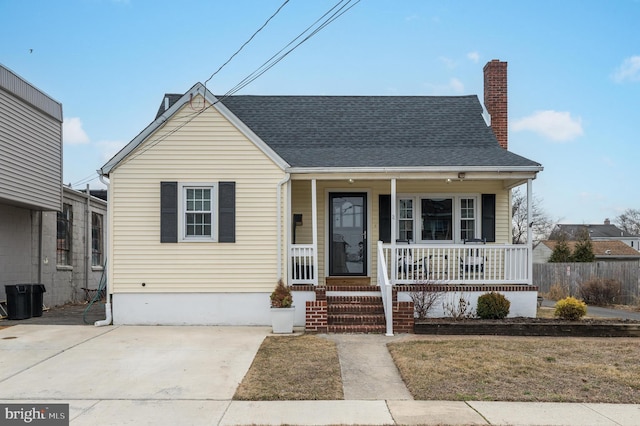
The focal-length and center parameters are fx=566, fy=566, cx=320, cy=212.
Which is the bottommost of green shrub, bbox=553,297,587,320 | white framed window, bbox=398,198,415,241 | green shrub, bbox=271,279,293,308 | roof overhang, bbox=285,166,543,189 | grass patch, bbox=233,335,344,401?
grass patch, bbox=233,335,344,401

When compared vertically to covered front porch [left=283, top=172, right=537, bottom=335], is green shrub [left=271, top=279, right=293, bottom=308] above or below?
below

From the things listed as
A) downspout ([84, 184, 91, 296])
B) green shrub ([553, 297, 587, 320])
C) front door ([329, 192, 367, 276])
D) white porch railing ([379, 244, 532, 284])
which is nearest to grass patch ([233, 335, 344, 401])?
white porch railing ([379, 244, 532, 284])

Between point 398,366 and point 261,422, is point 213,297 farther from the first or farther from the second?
point 261,422

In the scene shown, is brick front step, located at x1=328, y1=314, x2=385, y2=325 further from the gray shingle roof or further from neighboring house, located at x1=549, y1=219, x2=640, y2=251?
neighboring house, located at x1=549, y1=219, x2=640, y2=251

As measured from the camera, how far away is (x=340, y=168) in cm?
1213

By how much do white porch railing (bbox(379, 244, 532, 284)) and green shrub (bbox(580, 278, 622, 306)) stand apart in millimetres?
9368

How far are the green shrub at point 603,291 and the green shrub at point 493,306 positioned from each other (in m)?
10.6

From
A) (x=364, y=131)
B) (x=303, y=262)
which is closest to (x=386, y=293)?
→ (x=303, y=262)

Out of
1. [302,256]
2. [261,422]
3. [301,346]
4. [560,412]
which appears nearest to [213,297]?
[302,256]

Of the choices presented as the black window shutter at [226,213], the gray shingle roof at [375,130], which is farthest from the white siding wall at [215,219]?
the gray shingle roof at [375,130]

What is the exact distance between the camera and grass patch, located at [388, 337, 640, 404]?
273 inches

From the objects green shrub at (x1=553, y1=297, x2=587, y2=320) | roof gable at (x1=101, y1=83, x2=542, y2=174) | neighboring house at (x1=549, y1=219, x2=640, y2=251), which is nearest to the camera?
green shrub at (x1=553, y1=297, x2=587, y2=320)

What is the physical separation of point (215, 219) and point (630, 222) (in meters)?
82.8

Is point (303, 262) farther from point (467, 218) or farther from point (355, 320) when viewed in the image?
point (467, 218)
